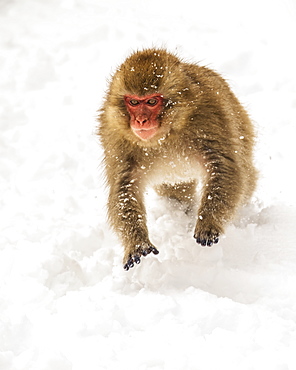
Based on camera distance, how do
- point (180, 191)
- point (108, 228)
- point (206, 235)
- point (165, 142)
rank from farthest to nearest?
point (180, 191) < point (108, 228) < point (165, 142) < point (206, 235)

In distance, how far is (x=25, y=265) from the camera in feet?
13.5

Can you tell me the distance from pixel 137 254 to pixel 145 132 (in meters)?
0.78

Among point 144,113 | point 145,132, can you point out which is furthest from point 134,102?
point 145,132

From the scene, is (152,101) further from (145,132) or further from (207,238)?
(207,238)

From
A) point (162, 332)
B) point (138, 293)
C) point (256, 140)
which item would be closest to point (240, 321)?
point (162, 332)

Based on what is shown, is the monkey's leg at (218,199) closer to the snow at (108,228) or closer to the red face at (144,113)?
the snow at (108,228)

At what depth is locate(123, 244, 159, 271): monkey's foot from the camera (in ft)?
12.8

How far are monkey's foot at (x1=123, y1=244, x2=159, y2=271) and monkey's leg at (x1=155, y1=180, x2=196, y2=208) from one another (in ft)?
4.01

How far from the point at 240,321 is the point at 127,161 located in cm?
152

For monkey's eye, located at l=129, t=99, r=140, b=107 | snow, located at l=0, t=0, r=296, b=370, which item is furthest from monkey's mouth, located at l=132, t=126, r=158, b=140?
snow, located at l=0, t=0, r=296, b=370

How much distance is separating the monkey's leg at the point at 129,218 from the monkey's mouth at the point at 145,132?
494 millimetres

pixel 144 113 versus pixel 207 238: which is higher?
pixel 144 113

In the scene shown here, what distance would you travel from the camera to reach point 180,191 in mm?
5168

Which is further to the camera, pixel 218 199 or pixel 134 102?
pixel 218 199
